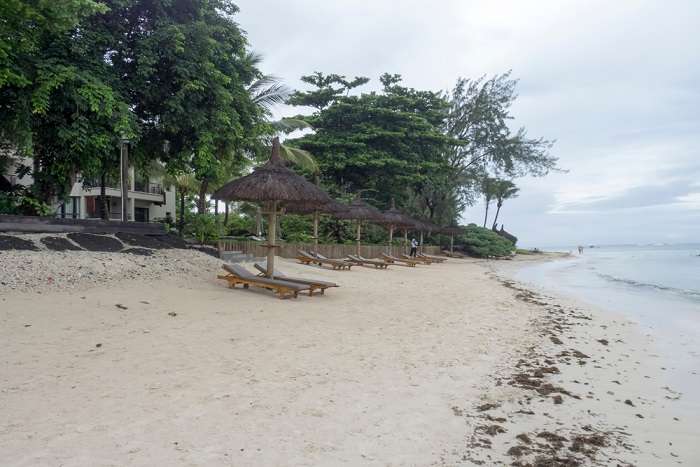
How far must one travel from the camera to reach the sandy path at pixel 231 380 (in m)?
2.80

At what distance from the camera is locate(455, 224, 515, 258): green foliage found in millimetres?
31547

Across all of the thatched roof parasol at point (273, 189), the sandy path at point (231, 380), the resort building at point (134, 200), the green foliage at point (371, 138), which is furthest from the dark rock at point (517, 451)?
the resort building at point (134, 200)

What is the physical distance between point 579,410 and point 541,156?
32.9m

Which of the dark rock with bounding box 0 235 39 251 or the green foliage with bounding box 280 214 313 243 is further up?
the green foliage with bounding box 280 214 313 243

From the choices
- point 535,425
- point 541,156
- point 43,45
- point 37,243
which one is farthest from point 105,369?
point 541,156

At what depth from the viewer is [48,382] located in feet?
12.0

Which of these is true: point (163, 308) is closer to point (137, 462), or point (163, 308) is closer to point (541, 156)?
point (137, 462)

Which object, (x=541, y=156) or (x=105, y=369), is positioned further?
(x=541, y=156)

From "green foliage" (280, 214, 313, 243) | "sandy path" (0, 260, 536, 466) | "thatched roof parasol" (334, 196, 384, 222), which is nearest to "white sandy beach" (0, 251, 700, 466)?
"sandy path" (0, 260, 536, 466)

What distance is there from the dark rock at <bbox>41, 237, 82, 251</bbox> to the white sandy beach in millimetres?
1344

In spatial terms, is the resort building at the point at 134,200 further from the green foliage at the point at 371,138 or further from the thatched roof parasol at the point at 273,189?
the thatched roof parasol at the point at 273,189

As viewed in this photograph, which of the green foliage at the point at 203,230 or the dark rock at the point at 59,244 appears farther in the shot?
the green foliage at the point at 203,230

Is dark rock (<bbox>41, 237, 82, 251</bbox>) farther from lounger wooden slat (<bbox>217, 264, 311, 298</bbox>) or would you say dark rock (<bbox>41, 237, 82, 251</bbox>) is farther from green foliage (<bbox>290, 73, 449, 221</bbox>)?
green foliage (<bbox>290, 73, 449, 221</bbox>)

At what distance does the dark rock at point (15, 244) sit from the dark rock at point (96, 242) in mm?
928
